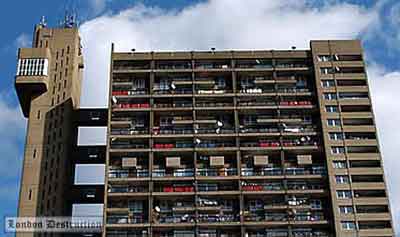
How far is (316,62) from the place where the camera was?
10231 centimetres

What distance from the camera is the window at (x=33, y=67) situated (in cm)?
10144

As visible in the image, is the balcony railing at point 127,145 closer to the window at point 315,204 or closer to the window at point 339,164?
the window at point 315,204

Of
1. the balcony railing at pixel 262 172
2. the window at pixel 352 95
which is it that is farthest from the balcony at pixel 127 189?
the window at pixel 352 95

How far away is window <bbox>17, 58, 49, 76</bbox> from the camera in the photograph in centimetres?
10144

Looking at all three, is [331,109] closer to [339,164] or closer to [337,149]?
[337,149]

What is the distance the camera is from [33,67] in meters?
102

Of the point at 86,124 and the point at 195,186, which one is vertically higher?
the point at 86,124

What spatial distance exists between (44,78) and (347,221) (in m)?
51.4

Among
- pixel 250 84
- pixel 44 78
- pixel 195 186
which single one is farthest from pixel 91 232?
pixel 250 84

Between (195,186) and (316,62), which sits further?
(316,62)

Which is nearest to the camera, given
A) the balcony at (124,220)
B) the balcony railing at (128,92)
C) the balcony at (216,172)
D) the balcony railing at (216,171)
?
the balcony at (124,220)

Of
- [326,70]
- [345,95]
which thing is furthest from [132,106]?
[345,95]

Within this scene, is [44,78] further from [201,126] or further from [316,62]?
[316,62]

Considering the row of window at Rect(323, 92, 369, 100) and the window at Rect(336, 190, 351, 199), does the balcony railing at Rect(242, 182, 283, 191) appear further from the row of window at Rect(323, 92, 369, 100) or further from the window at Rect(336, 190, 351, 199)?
the row of window at Rect(323, 92, 369, 100)
